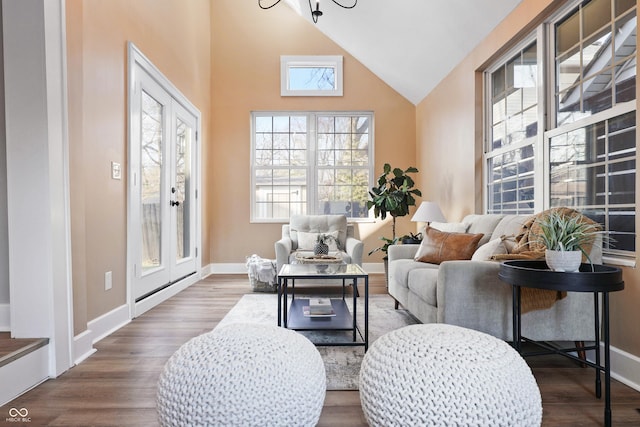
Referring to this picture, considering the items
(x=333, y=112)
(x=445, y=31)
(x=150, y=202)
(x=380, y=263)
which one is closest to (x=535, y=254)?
(x=445, y=31)

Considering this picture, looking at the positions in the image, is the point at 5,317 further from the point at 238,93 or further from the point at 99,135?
the point at 238,93

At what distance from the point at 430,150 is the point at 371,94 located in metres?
1.30

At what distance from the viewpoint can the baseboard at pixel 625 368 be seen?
188 cm

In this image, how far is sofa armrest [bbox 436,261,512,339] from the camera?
2055 mm

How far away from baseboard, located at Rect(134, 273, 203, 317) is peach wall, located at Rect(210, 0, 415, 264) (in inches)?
40.4

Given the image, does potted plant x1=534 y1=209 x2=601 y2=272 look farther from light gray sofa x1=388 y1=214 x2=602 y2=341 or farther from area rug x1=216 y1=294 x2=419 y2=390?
area rug x1=216 y1=294 x2=419 y2=390

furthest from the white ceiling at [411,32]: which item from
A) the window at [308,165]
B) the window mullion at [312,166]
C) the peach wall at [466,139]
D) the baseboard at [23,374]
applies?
the baseboard at [23,374]

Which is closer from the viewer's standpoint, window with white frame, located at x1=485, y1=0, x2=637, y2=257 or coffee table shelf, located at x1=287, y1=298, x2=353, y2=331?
window with white frame, located at x1=485, y1=0, x2=637, y2=257

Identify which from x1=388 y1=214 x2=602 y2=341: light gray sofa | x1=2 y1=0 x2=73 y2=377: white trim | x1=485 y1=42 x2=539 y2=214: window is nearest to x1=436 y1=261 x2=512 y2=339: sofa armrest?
x1=388 y1=214 x2=602 y2=341: light gray sofa

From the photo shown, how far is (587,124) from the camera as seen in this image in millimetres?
2348

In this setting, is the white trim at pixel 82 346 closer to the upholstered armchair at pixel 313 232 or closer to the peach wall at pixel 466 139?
the upholstered armchair at pixel 313 232

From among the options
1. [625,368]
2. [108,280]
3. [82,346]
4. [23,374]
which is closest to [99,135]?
[108,280]

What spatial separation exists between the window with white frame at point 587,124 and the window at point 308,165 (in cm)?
263

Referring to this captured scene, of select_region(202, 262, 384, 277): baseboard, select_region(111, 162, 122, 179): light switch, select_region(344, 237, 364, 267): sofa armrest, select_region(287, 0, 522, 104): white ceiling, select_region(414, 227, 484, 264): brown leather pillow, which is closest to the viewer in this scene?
select_region(111, 162, 122, 179): light switch
